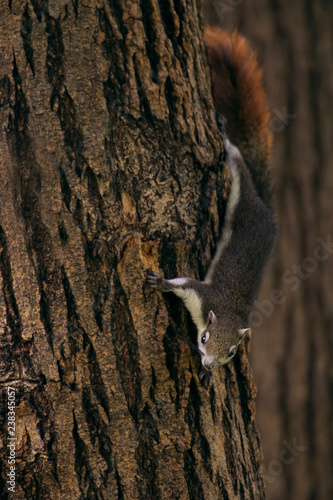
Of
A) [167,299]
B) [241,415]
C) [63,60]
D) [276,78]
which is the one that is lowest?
[241,415]

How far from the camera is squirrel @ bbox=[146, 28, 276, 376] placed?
2.70 metres

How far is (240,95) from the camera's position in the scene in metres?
3.28

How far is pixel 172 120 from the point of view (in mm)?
2172

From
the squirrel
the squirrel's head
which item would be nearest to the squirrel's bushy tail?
the squirrel

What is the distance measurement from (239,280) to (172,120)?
117 cm

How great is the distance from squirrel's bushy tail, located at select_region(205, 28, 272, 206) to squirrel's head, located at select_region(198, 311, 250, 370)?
0.98 meters

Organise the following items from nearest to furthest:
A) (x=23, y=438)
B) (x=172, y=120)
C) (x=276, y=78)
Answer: (x=23, y=438) → (x=172, y=120) → (x=276, y=78)

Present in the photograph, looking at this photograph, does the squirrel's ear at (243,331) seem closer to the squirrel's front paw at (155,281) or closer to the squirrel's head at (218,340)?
the squirrel's head at (218,340)

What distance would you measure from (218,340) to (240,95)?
4.83 feet

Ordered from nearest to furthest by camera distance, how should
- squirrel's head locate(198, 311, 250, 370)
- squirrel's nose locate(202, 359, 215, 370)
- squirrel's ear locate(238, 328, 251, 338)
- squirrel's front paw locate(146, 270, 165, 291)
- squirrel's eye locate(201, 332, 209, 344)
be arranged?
squirrel's front paw locate(146, 270, 165, 291)
squirrel's nose locate(202, 359, 215, 370)
squirrel's head locate(198, 311, 250, 370)
squirrel's eye locate(201, 332, 209, 344)
squirrel's ear locate(238, 328, 251, 338)

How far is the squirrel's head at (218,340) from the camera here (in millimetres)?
2312

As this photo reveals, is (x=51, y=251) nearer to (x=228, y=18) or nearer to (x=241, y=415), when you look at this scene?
(x=241, y=415)

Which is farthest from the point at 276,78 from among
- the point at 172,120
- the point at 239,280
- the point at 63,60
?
the point at 63,60

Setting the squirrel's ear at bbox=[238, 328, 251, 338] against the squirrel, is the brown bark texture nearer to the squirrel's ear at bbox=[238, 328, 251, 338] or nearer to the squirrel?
the squirrel
